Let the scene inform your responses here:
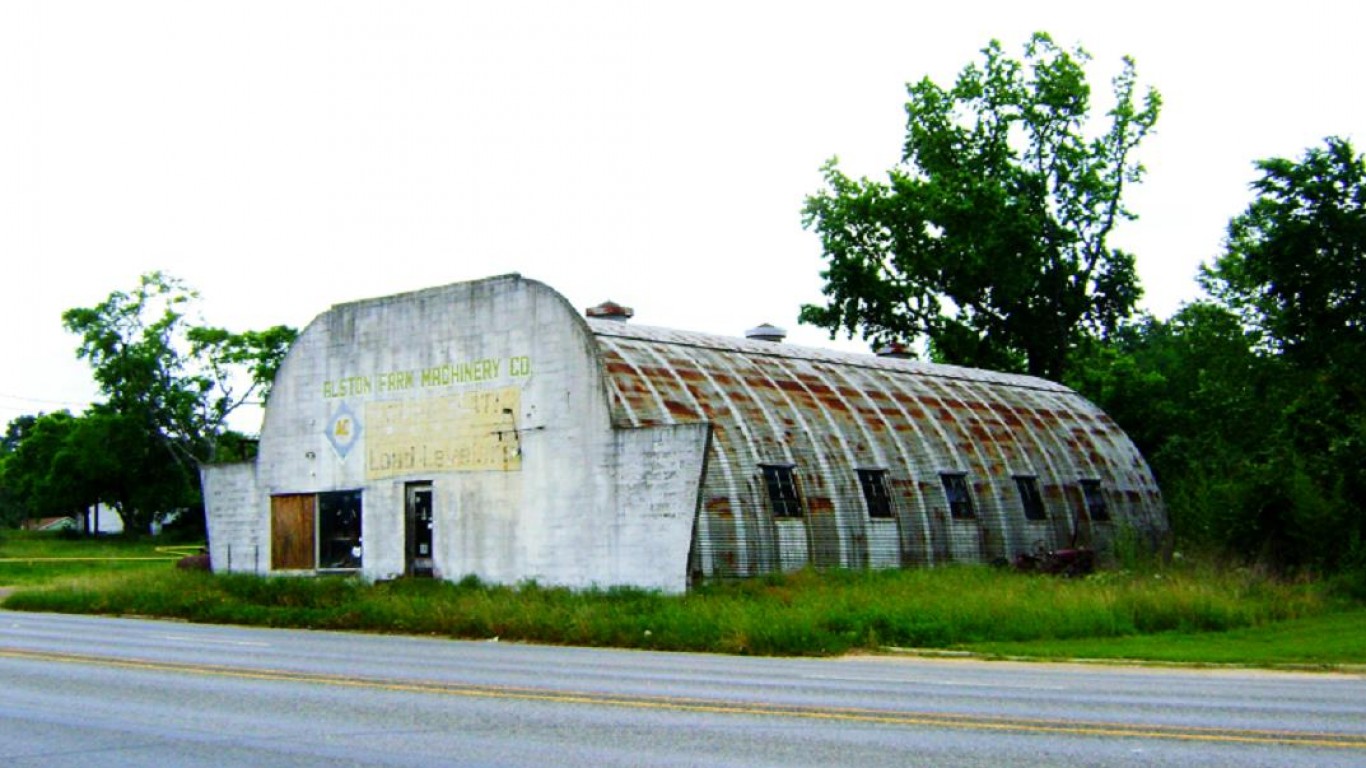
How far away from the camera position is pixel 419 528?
3828 centimetres

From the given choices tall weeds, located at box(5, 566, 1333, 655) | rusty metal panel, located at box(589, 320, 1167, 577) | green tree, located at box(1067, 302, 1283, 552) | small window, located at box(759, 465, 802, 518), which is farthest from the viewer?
green tree, located at box(1067, 302, 1283, 552)

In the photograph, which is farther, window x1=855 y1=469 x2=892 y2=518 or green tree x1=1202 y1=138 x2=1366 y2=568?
window x1=855 y1=469 x2=892 y2=518

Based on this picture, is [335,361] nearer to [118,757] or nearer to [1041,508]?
[1041,508]

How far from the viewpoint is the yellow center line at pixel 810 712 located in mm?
12477

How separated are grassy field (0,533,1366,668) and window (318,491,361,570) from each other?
8.00 feet

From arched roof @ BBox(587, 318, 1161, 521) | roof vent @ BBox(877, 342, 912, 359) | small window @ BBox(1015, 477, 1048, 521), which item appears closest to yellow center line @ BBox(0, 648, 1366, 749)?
arched roof @ BBox(587, 318, 1161, 521)

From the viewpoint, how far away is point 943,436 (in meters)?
42.9

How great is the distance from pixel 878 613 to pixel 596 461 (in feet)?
29.7

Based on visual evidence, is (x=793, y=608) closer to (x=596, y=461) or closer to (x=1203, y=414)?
(x=596, y=461)

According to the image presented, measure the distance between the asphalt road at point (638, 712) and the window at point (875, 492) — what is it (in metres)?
15.0

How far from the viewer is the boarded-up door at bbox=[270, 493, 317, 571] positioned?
40.9 m

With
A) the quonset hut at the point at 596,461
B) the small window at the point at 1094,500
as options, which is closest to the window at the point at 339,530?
the quonset hut at the point at 596,461

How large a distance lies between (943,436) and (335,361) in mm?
15916

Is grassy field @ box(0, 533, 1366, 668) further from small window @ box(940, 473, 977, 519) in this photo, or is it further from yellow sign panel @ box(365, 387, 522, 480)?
small window @ box(940, 473, 977, 519)
